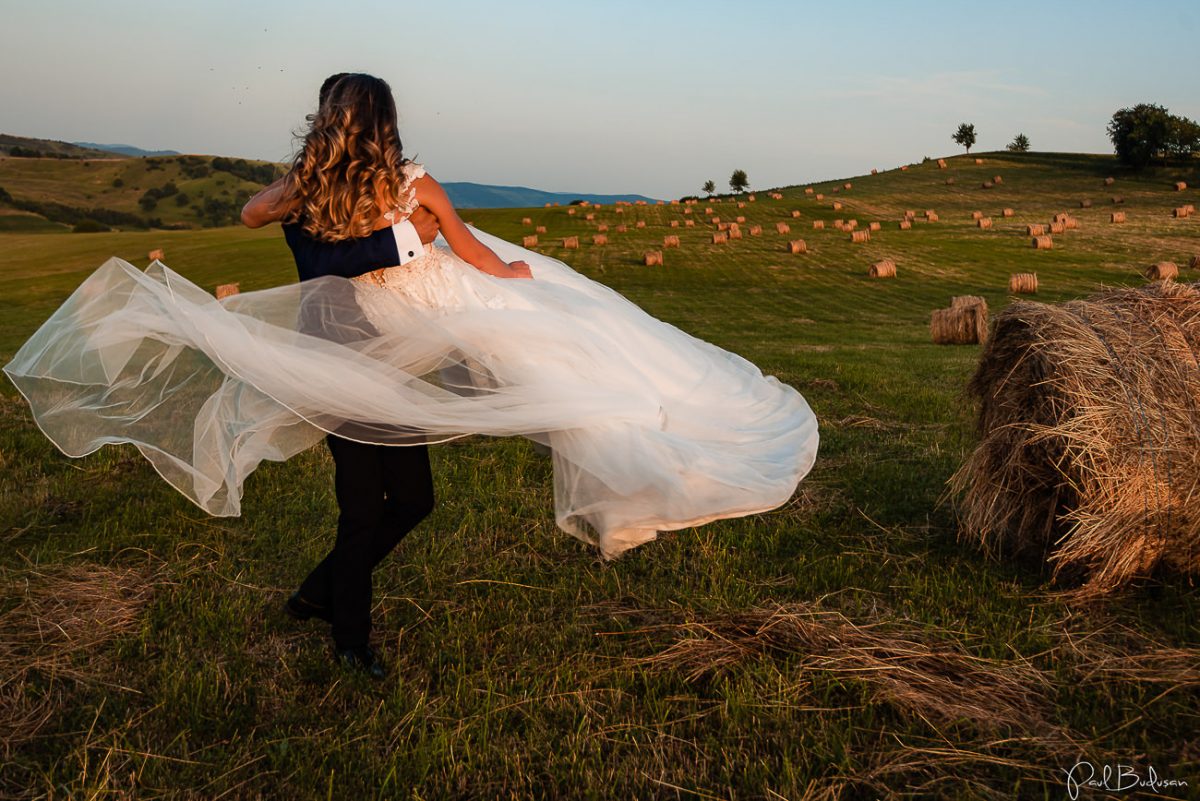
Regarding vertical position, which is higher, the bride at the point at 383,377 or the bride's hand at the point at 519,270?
the bride's hand at the point at 519,270

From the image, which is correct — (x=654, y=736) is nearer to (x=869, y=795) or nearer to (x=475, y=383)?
(x=869, y=795)

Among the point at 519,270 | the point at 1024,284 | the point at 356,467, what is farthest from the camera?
the point at 1024,284

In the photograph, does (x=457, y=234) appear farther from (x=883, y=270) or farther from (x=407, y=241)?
(x=883, y=270)

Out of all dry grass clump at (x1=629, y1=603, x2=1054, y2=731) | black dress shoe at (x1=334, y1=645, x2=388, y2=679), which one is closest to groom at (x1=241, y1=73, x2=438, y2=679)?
black dress shoe at (x1=334, y1=645, x2=388, y2=679)

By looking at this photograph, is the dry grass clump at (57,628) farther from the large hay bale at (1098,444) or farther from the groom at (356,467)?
the large hay bale at (1098,444)

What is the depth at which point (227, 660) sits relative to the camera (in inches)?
161

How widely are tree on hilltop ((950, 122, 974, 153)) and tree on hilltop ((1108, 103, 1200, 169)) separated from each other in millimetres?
20488

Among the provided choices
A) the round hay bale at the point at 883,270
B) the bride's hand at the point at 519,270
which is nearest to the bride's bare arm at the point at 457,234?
the bride's hand at the point at 519,270

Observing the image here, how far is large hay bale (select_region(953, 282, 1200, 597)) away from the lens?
4551 millimetres

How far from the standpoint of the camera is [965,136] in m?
77.2

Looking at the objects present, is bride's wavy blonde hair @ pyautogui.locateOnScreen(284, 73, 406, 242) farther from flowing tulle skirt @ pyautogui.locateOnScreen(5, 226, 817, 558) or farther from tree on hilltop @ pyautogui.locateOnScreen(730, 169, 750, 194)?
tree on hilltop @ pyautogui.locateOnScreen(730, 169, 750, 194)

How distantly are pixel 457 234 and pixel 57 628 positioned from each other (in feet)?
9.13

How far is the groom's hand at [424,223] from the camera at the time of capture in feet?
13.4
